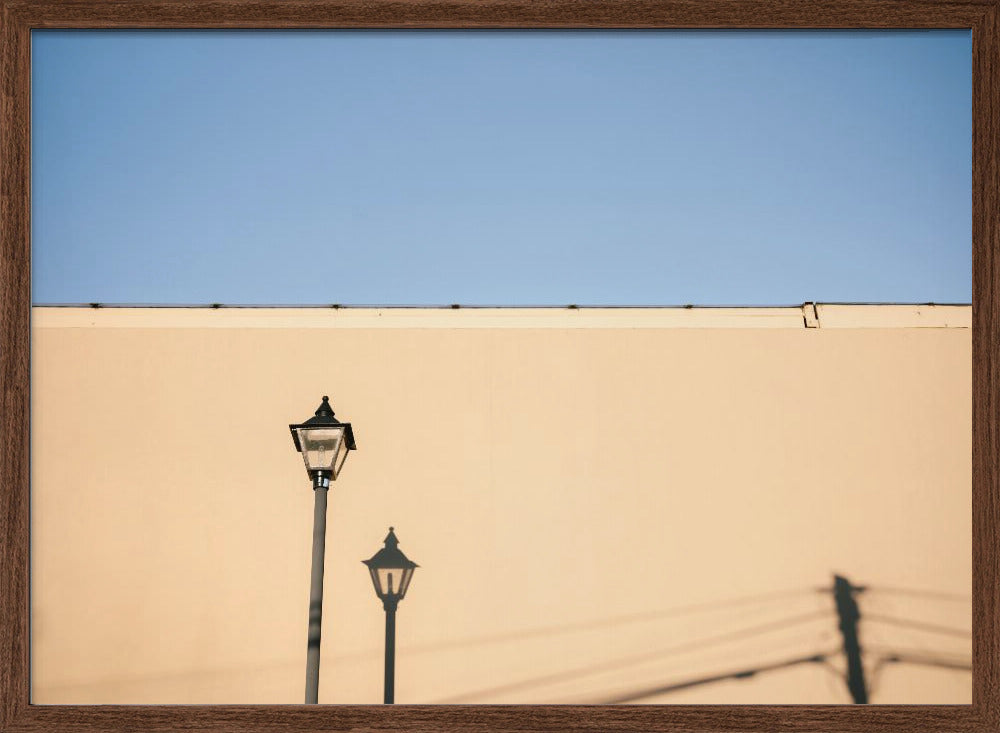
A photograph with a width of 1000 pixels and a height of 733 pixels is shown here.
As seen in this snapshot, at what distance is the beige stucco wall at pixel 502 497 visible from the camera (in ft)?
6.27

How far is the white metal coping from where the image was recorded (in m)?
2.16

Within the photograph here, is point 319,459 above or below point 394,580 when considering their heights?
above

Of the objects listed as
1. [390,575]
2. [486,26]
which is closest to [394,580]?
[390,575]

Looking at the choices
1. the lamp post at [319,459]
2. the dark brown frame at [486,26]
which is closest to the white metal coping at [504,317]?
the dark brown frame at [486,26]

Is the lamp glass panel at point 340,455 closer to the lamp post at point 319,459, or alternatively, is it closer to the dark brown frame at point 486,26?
the lamp post at point 319,459

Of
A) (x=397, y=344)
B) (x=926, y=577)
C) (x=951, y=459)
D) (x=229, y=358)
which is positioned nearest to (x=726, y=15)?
(x=951, y=459)

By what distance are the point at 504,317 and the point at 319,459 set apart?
0.85 meters

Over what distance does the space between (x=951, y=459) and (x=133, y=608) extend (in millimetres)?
1641

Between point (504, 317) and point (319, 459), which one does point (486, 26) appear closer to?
point (504, 317)

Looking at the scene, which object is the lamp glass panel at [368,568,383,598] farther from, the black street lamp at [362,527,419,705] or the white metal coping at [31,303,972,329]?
the white metal coping at [31,303,972,329]

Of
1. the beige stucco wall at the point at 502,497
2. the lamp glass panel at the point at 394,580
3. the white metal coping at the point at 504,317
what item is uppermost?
the white metal coping at the point at 504,317

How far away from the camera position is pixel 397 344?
5.02 meters

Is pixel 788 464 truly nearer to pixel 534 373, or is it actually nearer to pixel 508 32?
pixel 534 373

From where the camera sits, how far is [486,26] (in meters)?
1.91
